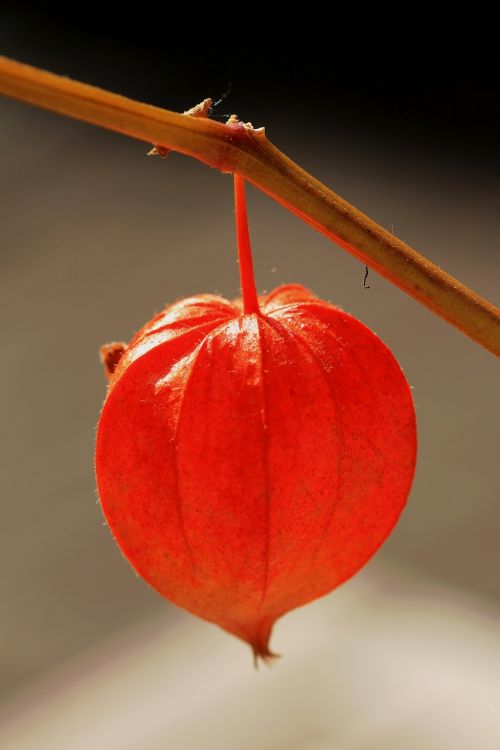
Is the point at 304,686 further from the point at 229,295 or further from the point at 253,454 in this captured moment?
the point at 229,295

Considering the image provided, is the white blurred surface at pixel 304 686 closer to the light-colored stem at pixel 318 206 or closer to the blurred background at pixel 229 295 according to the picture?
the blurred background at pixel 229 295

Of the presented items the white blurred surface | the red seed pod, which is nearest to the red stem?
the red seed pod

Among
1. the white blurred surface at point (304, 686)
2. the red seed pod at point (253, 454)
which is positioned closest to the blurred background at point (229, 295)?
the white blurred surface at point (304, 686)

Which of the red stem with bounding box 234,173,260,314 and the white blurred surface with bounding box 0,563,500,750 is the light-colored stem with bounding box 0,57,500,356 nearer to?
the red stem with bounding box 234,173,260,314

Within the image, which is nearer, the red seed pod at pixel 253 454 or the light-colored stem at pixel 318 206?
the light-colored stem at pixel 318 206

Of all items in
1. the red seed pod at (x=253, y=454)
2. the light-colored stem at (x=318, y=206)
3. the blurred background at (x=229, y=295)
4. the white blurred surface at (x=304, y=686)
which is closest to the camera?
the light-colored stem at (x=318, y=206)

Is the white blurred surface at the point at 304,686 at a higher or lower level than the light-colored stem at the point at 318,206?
higher

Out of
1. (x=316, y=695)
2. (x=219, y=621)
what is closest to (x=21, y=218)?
(x=316, y=695)
